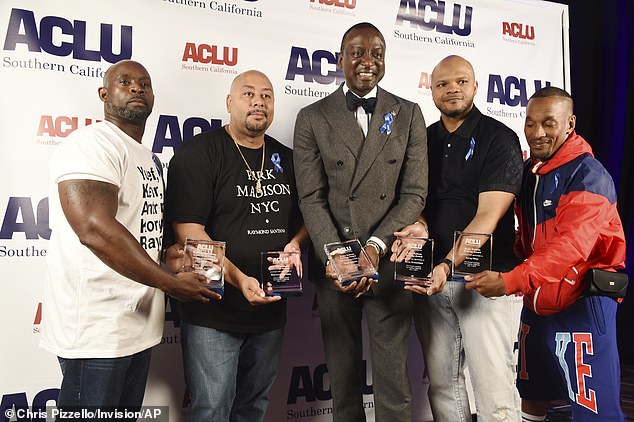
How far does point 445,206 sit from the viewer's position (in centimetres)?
236

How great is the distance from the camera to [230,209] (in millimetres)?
2199

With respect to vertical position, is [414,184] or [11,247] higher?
[414,184]

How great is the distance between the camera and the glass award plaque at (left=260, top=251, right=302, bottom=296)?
82.7 inches

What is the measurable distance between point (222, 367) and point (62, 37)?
5.74 ft

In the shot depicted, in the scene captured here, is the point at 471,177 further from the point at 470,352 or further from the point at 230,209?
the point at 230,209

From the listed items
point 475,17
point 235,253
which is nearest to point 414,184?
point 235,253

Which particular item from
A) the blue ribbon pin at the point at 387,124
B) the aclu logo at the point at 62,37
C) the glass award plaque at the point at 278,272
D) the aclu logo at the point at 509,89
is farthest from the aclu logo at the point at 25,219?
the aclu logo at the point at 509,89

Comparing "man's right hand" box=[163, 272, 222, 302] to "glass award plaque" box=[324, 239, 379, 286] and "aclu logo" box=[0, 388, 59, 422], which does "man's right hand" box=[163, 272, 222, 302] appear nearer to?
"glass award plaque" box=[324, 239, 379, 286]

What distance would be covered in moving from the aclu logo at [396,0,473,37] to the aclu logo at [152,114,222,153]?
4.59ft

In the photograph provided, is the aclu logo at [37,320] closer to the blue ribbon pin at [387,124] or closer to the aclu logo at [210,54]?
the aclu logo at [210,54]

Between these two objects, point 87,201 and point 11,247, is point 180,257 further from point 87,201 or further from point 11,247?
point 11,247

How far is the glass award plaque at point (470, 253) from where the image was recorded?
A: 82.7 inches

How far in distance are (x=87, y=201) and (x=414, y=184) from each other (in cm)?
126

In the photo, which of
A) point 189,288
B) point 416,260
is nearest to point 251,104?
point 189,288
